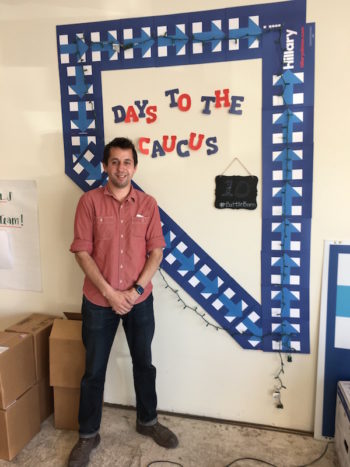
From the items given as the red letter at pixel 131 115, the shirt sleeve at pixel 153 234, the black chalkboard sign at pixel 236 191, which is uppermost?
the red letter at pixel 131 115

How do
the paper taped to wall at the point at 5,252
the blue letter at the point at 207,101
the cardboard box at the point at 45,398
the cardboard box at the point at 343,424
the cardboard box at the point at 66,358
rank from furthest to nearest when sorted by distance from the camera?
the paper taped to wall at the point at 5,252, the cardboard box at the point at 45,398, the cardboard box at the point at 66,358, the blue letter at the point at 207,101, the cardboard box at the point at 343,424

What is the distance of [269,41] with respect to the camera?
70.0 inches

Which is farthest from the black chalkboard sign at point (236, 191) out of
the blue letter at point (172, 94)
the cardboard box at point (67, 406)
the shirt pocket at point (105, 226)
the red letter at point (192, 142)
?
the cardboard box at point (67, 406)

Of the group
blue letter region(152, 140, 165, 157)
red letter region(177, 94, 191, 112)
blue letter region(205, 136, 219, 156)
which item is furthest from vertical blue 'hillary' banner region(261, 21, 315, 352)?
blue letter region(152, 140, 165, 157)

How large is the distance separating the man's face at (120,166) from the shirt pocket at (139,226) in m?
0.17

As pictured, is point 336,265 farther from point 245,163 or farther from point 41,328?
point 41,328

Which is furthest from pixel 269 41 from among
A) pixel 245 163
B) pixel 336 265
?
→ pixel 336 265

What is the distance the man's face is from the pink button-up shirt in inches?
2.9

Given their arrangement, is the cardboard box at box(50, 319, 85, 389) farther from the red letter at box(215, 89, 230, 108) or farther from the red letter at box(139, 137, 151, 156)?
the red letter at box(215, 89, 230, 108)

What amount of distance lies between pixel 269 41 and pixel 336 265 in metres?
1.08

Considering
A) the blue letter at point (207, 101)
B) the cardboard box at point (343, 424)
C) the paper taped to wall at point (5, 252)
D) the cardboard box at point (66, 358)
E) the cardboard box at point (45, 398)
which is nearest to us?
the cardboard box at point (343, 424)

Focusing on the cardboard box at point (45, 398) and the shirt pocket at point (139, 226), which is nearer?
the shirt pocket at point (139, 226)

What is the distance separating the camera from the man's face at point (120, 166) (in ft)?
5.72

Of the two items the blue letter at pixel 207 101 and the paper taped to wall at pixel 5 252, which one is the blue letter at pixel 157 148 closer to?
the blue letter at pixel 207 101
